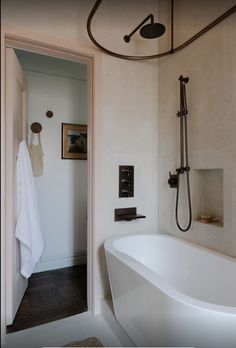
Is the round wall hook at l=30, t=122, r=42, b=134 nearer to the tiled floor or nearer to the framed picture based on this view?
the framed picture

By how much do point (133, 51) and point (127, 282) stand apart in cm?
199

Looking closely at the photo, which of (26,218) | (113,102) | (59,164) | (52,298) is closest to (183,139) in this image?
(113,102)

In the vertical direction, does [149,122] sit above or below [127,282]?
above

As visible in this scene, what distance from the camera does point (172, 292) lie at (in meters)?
1.14

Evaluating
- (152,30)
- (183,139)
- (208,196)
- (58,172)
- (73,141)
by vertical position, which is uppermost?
(152,30)

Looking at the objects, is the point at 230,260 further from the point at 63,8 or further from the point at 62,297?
the point at 63,8

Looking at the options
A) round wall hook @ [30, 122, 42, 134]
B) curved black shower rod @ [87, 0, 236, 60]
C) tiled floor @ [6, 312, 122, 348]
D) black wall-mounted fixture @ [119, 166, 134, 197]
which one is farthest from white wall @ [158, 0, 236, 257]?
round wall hook @ [30, 122, 42, 134]

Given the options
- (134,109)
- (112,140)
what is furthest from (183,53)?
(112,140)

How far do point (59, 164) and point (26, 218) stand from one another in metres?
1.09

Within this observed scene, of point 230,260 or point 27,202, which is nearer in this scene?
point 230,260

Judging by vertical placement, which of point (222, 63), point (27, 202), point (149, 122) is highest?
point (222, 63)

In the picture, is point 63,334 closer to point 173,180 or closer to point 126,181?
point 126,181

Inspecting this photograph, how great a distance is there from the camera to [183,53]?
206 centimetres

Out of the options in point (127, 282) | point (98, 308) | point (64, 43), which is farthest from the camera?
point (98, 308)
